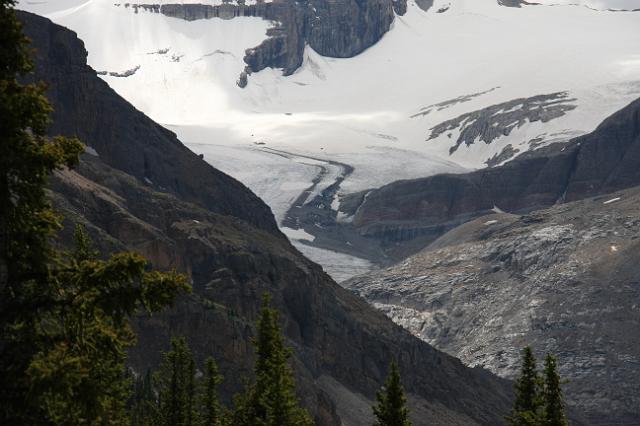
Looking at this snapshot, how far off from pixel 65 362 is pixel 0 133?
284cm

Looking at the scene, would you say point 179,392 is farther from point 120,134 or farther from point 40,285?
point 120,134

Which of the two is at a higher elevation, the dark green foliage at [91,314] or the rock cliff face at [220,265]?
the dark green foliage at [91,314]

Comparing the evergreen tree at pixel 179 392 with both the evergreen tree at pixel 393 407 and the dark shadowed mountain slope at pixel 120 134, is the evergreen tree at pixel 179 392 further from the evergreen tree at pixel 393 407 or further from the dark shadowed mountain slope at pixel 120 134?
the dark shadowed mountain slope at pixel 120 134

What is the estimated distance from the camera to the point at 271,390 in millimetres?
28578

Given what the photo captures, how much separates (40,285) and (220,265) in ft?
364

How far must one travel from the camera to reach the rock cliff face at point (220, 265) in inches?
4162

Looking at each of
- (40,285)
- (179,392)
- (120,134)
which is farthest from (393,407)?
(120,134)

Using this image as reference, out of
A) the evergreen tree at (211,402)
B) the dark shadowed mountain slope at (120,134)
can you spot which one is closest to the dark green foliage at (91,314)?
the evergreen tree at (211,402)

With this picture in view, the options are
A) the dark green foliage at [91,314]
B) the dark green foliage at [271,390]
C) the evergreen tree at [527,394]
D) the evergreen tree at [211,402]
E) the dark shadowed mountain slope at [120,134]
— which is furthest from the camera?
the dark shadowed mountain slope at [120,134]

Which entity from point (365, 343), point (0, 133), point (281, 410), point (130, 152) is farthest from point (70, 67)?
point (0, 133)

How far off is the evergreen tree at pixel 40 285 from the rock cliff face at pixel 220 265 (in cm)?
7922

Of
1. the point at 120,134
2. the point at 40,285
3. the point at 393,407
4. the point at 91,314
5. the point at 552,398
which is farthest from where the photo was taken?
the point at 120,134

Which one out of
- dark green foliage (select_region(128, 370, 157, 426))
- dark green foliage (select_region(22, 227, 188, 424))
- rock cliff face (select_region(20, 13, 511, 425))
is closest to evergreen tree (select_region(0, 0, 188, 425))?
dark green foliage (select_region(22, 227, 188, 424))

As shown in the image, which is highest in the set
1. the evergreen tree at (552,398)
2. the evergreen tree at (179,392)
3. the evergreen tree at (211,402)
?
the evergreen tree at (552,398)
